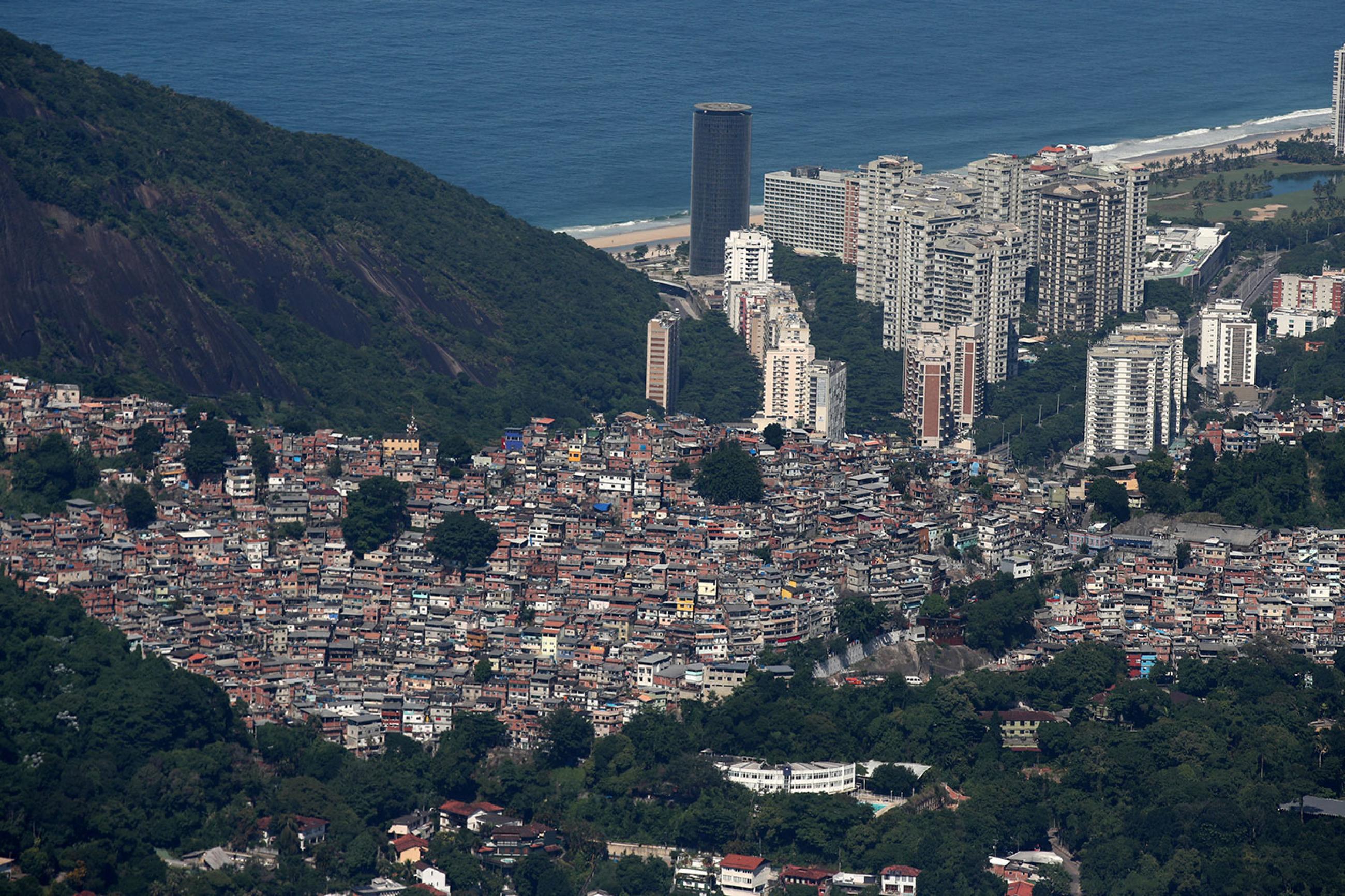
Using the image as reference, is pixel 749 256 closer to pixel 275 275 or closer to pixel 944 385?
pixel 944 385

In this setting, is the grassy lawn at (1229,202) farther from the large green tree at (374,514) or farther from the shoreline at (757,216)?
the large green tree at (374,514)

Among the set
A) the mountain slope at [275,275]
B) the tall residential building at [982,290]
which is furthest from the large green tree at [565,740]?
the tall residential building at [982,290]

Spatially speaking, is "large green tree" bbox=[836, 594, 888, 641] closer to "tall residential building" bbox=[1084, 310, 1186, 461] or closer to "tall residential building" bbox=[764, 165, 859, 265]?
"tall residential building" bbox=[1084, 310, 1186, 461]

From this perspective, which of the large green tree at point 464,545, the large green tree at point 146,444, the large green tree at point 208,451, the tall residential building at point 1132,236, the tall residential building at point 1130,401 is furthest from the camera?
the tall residential building at point 1132,236

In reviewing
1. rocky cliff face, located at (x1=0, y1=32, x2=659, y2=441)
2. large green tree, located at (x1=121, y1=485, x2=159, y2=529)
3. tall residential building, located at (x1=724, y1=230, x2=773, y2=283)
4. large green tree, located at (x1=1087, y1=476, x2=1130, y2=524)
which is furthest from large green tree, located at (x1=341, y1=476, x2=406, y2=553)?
tall residential building, located at (x1=724, y1=230, x2=773, y2=283)

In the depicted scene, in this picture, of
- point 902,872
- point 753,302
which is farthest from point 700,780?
point 753,302

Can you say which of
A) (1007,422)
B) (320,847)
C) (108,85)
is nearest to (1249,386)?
(1007,422)
